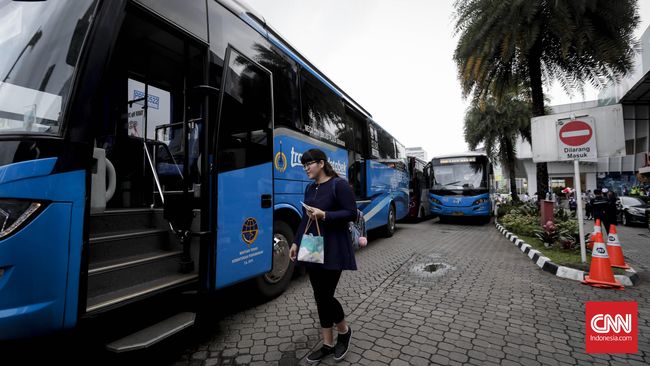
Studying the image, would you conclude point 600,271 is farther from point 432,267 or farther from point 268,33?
point 268,33

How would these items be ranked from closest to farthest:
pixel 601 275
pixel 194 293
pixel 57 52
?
pixel 57 52 < pixel 194 293 < pixel 601 275

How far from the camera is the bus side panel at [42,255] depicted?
A: 1824 millimetres

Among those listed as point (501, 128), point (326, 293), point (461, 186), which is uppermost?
point (501, 128)

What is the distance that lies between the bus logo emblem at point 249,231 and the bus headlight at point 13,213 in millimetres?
1747

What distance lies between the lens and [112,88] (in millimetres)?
4266

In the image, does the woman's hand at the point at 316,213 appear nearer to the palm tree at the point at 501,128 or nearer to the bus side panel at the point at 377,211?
the bus side panel at the point at 377,211

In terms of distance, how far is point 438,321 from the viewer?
11.6ft

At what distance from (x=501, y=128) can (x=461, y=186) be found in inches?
291

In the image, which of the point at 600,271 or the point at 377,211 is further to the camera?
the point at 377,211

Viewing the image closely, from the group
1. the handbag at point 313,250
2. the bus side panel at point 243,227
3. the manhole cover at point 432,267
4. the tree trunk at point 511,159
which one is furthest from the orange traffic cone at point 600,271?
the tree trunk at point 511,159

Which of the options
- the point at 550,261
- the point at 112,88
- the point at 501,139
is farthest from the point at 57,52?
the point at 501,139

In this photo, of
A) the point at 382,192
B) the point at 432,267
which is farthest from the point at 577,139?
the point at 382,192

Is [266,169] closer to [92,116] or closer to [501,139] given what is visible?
[92,116]

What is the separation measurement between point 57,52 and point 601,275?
7101 mm
